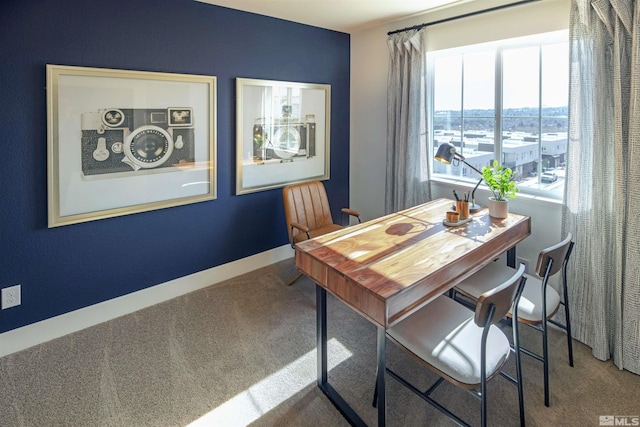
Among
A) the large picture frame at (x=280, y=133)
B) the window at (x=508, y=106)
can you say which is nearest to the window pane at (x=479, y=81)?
the window at (x=508, y=106)

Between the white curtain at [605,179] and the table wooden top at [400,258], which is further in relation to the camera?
the white curtain at [605,179]

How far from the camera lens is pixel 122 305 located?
2.77 metres

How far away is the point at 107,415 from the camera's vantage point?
1.83 metres

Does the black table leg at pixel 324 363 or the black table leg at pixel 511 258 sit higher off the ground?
the black table leg at pixel 511 258

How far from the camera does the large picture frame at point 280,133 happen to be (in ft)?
10.7

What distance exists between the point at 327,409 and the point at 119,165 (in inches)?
84.1

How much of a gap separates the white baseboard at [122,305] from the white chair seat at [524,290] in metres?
2.04

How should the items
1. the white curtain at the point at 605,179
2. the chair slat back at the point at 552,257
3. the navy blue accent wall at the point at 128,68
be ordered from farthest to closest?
the navy blue accent wall at the point at 128,68 → the white curtain at the point at 605,179 → the chair slat back at the point at 552,257

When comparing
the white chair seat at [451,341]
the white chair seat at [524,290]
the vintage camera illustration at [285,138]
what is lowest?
the white chair seat at [451,341]

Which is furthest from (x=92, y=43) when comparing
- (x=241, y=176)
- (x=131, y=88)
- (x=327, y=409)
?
(x=327, y=409)

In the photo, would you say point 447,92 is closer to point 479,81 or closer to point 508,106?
point 479,81

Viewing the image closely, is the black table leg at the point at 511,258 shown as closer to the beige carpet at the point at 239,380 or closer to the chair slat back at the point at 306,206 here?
the beige carpet at the point at 239,380

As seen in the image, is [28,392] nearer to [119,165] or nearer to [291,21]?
[119,165]

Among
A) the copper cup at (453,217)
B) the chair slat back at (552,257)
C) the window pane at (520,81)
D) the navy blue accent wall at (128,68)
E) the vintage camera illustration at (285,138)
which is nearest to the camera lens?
the chair slat back at (552,257)
